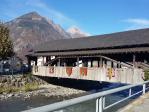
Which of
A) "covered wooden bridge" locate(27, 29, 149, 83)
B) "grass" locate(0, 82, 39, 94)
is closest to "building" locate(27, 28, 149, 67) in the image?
"covered wooden bridge" locate(27, 29, 149, 83)

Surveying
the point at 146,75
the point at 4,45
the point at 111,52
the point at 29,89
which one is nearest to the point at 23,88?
the point at 29,89

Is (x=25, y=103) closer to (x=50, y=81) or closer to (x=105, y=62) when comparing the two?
(x=105, y=62)

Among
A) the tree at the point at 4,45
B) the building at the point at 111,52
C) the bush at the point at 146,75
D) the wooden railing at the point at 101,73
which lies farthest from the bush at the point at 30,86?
the bush at the point at 146,75

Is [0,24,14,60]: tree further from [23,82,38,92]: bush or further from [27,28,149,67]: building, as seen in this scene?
[23,82,38,92]: bush

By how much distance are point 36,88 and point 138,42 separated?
16.2 m

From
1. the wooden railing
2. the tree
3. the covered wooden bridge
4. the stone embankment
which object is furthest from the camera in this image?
the tree

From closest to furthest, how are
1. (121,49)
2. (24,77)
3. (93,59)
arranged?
(121,49)
(93,59)
(24,77)

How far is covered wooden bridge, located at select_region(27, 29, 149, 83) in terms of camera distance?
31938 millimetres

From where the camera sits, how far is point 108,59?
36375mm

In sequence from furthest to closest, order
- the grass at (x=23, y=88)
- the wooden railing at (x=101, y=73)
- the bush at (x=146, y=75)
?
the grass at (x=23, y=88) → the wooden railing at (x=101, y=73) → the bush at (x=146, y=75)

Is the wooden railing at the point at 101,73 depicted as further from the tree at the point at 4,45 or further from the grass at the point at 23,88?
the tree at the point at 4,45

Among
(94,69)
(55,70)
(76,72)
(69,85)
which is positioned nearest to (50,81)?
(69,85)

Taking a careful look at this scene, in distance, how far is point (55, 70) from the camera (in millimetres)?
41062

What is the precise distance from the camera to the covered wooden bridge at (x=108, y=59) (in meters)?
31.9
